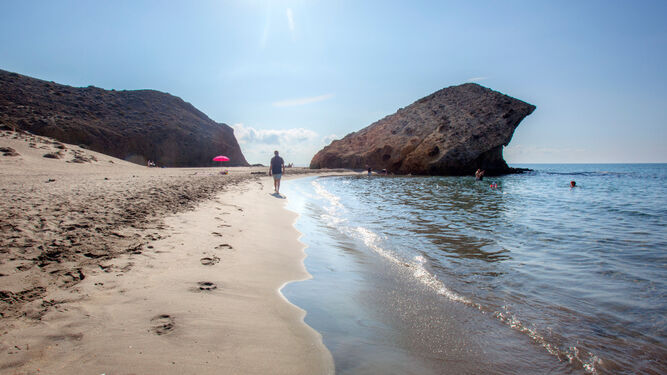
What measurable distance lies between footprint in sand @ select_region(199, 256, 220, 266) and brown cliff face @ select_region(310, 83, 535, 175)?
44.0 m

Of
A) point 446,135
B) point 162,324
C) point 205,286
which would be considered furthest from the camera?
point 446,135

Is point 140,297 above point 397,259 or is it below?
above

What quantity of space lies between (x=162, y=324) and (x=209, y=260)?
1868 mm

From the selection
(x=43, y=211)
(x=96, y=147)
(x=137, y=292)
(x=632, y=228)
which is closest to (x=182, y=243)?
(x=137, y=292)

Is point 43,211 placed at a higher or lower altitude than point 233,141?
lower

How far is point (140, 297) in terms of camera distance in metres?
2.77

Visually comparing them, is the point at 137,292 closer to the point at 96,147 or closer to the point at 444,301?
the point at 444,301

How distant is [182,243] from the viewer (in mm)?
4703

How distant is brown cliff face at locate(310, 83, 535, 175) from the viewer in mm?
43250

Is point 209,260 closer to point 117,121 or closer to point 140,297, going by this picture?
point 140,297

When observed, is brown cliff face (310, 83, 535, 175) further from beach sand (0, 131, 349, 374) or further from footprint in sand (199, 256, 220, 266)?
footprint in sand (199, 256, 220, 266)

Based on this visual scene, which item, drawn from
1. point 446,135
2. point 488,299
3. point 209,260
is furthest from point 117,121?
point 488,299

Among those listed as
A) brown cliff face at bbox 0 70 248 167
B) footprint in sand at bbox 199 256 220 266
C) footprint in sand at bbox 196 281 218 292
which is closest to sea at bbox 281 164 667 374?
footprint in sand at bbox 196 281 218 292

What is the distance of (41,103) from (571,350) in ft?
186
